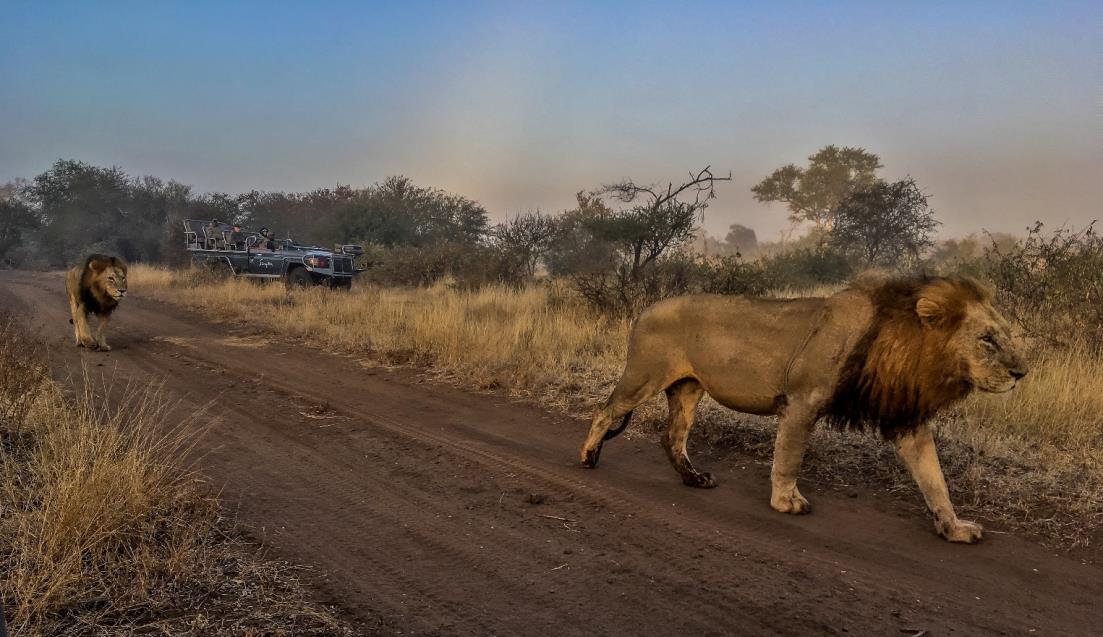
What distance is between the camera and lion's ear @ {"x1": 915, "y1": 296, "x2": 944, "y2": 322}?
149 inches

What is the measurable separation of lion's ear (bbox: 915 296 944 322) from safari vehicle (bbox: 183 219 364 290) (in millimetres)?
17940

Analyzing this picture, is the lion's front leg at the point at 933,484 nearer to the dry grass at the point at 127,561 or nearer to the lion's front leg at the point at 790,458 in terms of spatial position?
the lion's front leg at the point at 790,458

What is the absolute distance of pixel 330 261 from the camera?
20.0m

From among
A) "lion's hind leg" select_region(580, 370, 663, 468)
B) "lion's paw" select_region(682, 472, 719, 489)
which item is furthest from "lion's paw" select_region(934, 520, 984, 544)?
"lion's hind leg" select_region(580, 370, 663, 468)

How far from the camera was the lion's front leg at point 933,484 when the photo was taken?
389 cm

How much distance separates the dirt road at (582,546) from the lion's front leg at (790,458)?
0.10m

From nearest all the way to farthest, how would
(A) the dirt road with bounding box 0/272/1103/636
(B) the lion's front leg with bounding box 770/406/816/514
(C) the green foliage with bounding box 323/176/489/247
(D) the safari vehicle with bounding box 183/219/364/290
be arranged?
(A) the dirt road with bounding box 0/272/1103/636, (B) the lion's front leg with bounding box 770/406/816/514, (D) the safari vehicle with bounding box 183/219/364/290, (C) the green foliage with bounding box 323/176/489/247

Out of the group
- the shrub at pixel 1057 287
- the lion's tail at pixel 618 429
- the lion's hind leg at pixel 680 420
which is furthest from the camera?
the shrub at pixel 1057 287

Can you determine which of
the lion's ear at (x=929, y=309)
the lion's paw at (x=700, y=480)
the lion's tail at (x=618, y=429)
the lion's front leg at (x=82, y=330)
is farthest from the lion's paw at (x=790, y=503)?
the lion's front leg at (x=82, y=330)

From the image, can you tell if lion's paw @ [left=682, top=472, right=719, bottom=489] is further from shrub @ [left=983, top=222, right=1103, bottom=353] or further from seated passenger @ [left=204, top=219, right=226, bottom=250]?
seated passenger @ [left=204, top=219, right=226, bottom=250]

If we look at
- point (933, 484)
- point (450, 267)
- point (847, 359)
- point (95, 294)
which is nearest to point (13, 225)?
point (450, 267)

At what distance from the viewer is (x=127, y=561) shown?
3.22m

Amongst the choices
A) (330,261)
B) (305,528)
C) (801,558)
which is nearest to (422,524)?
(305,528)

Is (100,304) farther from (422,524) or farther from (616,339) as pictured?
(422,524)
